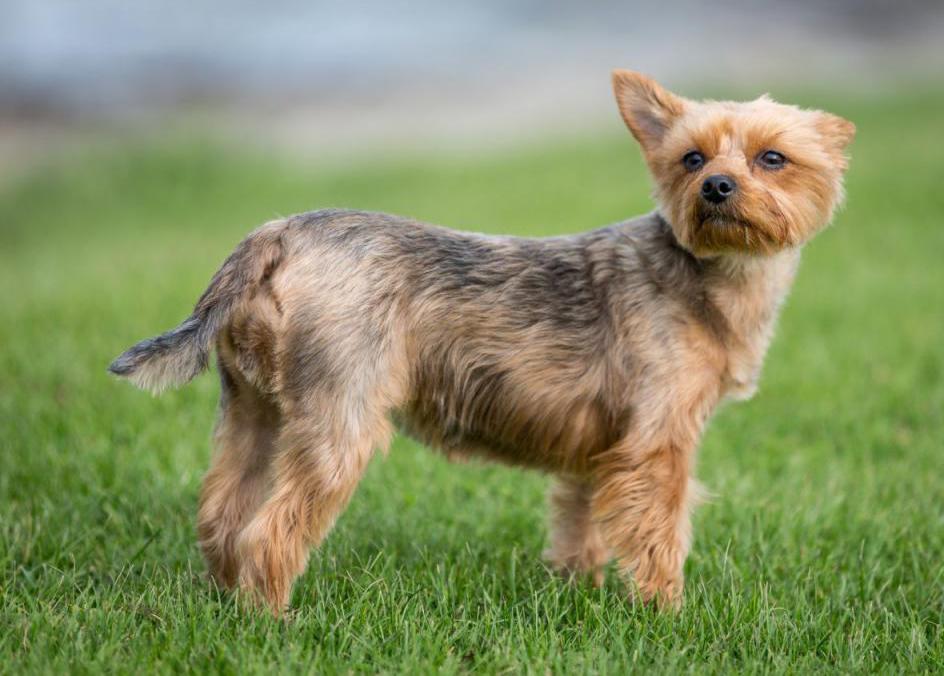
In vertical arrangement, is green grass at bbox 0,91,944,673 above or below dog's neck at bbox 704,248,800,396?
below

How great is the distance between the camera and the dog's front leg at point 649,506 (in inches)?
179

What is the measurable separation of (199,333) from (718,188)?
2.07 meters

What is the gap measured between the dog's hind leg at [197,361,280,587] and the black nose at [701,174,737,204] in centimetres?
191

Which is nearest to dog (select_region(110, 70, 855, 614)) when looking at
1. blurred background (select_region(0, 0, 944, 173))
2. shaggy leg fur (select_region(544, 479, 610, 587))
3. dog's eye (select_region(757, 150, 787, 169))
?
dog's eye (select_region(757, 150, 787, 169))

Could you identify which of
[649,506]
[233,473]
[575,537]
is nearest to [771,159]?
[649,506]

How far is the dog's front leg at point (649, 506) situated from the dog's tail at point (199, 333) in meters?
1.60

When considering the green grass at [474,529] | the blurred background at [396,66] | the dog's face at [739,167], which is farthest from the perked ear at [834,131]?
the blurred background at [396,66]

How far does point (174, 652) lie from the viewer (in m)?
3.88

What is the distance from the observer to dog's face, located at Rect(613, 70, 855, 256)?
4.45 metres

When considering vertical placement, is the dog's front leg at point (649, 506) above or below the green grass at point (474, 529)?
above

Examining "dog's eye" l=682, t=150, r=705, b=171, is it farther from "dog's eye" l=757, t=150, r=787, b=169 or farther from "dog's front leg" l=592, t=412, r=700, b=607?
"dog's front leg" l=592, t=412, r=700, b=607

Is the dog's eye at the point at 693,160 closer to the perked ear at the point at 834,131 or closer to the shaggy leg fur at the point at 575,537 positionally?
the perked ear at the point at 834,131

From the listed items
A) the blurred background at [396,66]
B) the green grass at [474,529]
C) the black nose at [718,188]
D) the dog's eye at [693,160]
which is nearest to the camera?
the green grass at [474,529]

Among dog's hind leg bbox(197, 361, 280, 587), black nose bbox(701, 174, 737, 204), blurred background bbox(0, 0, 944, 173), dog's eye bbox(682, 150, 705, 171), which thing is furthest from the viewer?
blurred background bbox(0, 0, 944, 173)
